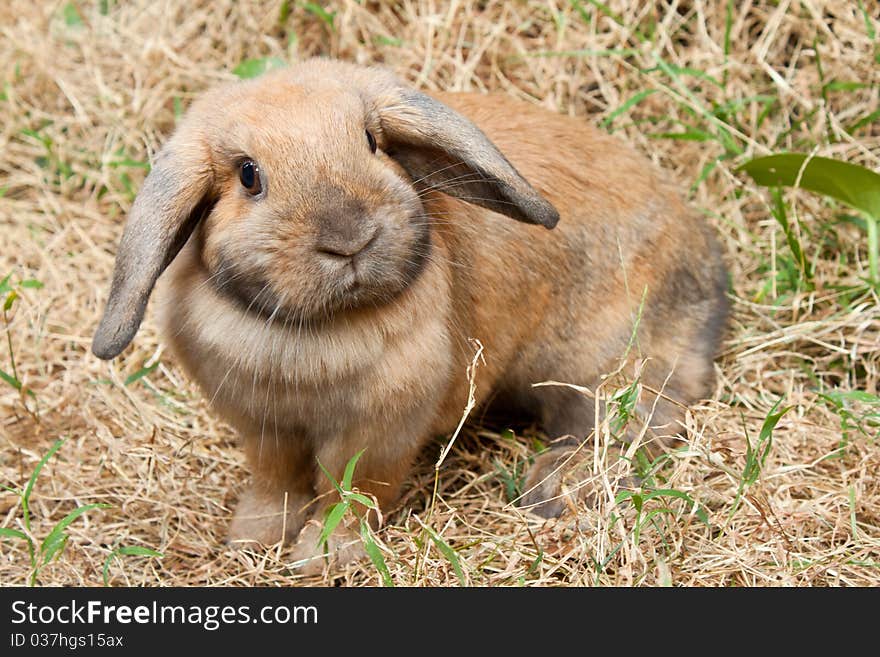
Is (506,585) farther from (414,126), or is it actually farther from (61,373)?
(61,373)

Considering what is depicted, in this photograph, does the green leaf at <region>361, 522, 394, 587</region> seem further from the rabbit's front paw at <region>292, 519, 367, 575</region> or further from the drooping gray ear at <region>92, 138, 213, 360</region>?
the drooping gray ear at <region>92, 138, 213, 360</region>

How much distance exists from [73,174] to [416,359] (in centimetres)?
267

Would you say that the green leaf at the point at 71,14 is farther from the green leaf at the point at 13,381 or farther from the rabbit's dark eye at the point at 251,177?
the rabbit's dark eye at the point at 251,177

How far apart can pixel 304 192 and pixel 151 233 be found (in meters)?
0.45

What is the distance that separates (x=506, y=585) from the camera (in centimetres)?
353

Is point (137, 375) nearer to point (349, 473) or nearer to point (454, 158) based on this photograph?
point (349, 473)

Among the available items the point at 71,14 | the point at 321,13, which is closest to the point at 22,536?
the point at 321,13

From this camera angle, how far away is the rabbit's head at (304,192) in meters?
3.07

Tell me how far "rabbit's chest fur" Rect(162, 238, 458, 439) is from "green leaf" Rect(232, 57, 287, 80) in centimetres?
197

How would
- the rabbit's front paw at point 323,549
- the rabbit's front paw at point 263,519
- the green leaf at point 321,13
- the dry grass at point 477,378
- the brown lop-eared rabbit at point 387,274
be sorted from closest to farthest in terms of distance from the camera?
the brown lop-eared rabbit at point 387,274 < the dry grass at point 477,378 < the rabbit's front paw at point 323,549 < the rabbit's front paw at point 263,519 < the green leaf at point 321,13

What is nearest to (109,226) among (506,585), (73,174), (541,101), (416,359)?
(73,174)

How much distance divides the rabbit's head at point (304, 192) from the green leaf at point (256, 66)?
1.82 m

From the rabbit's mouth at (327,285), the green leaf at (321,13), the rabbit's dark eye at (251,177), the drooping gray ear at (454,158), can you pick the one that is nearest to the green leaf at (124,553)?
the rabbit's mouth at (327,285)

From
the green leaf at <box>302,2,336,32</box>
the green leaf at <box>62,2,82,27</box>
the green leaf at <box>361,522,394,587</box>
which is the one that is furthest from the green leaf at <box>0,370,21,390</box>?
the green leaf at <box>62,2,82,27</box>
